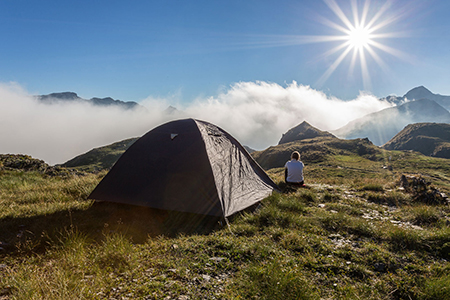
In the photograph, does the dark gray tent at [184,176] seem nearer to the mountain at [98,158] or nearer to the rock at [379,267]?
the rock at [379,267]

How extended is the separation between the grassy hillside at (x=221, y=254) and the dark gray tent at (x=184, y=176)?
51 centimetres

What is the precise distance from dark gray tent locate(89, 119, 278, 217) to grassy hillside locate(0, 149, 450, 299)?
512 millimetres

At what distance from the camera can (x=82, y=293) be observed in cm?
303

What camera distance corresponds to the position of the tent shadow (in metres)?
5.16

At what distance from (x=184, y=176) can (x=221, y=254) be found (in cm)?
319

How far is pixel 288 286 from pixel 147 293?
217 centimetres

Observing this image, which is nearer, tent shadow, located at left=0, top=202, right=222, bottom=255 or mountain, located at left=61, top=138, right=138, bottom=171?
tent shadow, located at left=0, top=202, right=222, bottom=255

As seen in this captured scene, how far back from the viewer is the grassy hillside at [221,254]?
3.32 meters

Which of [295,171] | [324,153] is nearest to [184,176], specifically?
[295,171]

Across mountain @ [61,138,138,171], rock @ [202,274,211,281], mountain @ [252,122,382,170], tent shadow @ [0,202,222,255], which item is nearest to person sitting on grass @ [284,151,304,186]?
tent shadow @ [0,202,222,255]

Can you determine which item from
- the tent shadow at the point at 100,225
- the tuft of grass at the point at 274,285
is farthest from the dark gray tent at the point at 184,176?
the tuft of grass at the point at 274,285

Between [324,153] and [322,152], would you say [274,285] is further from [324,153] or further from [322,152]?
[322,152]

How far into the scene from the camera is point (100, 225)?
629 cm

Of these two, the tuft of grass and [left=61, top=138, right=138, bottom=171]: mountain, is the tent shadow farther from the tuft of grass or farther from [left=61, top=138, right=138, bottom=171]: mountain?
[left=61, top=138, right=138, bottom=171]: mountain
